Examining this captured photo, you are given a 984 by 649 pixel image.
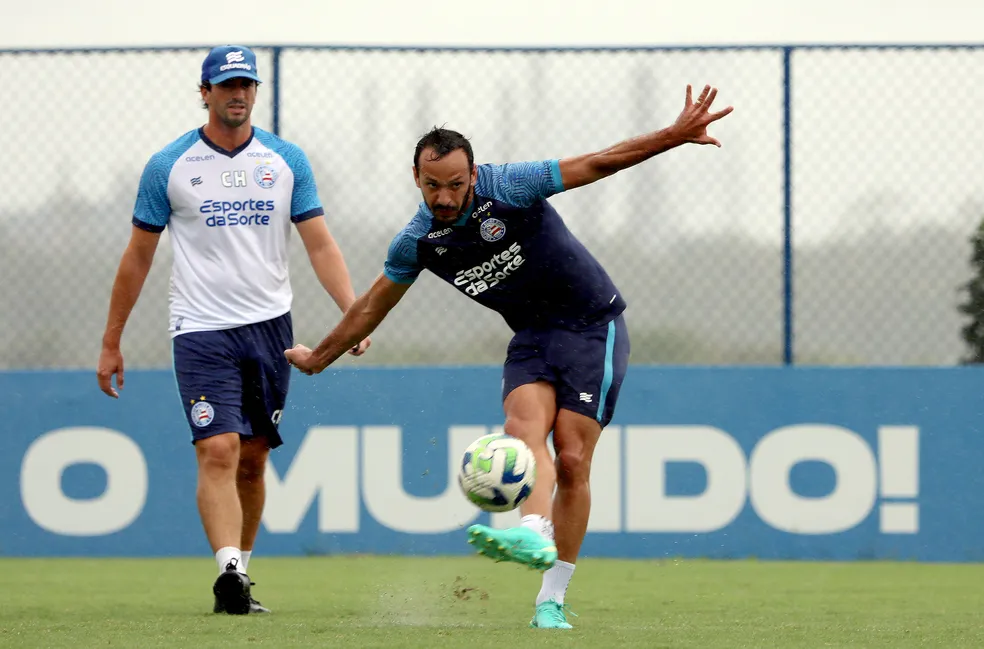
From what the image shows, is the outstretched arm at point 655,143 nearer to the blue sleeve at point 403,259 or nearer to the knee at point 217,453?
the blue sleeve at point 403,259

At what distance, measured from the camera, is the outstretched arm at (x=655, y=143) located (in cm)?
526

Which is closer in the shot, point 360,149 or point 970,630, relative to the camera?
point 970,630

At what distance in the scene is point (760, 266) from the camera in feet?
32.0

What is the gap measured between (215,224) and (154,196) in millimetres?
303

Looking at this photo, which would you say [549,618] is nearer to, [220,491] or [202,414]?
[220,491]

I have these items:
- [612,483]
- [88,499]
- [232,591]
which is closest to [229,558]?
[232,591]

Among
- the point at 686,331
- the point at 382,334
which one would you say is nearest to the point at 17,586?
the point at 382,334

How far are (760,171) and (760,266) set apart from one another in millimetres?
620

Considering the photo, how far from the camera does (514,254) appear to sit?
227 inches

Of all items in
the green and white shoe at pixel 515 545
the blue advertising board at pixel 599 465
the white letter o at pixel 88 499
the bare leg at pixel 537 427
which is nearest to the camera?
the green and white shoe at pixel 515 545

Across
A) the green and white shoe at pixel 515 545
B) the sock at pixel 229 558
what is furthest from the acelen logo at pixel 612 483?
the green and white shoe at pixel 515 545

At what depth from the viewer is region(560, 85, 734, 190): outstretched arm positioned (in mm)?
5258

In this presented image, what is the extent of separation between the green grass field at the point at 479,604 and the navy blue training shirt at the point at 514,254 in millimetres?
1277

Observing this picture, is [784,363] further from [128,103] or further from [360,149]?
[128,103]
